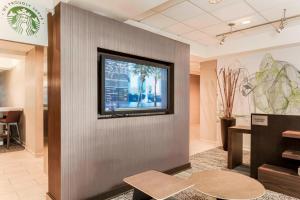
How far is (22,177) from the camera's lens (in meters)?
3.50

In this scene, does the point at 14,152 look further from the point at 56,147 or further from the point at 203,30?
the point at 203,30

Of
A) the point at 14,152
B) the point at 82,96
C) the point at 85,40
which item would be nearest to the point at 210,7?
the point at 85,40

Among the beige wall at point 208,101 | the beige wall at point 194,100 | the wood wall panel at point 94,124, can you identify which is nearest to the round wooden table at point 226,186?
the wood wall panel at point 94,124

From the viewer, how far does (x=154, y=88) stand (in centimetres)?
338

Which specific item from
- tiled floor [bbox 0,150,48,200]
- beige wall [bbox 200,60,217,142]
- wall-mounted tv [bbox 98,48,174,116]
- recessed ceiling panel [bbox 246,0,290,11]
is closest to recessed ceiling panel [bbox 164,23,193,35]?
wall-mounted tv [bbox 98,48,174,116]

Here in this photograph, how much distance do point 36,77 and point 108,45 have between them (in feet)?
9.92

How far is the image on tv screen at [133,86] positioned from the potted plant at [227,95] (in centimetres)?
239

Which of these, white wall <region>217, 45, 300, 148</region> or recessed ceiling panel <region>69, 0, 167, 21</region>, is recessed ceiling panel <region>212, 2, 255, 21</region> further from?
white wall <region>217, 45, 300, 148</region>

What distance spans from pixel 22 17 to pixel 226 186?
10.5 feet

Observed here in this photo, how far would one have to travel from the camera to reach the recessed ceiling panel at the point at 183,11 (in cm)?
328

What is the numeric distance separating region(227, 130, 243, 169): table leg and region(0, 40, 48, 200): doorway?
3229 millimetres

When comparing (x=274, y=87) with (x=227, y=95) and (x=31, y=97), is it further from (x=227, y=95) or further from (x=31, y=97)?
(x=31, y=97)

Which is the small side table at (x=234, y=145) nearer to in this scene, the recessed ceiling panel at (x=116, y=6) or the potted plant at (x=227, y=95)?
the potted plant at (x=227, y=95)

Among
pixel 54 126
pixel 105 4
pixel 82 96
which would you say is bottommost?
pixel 54 126
